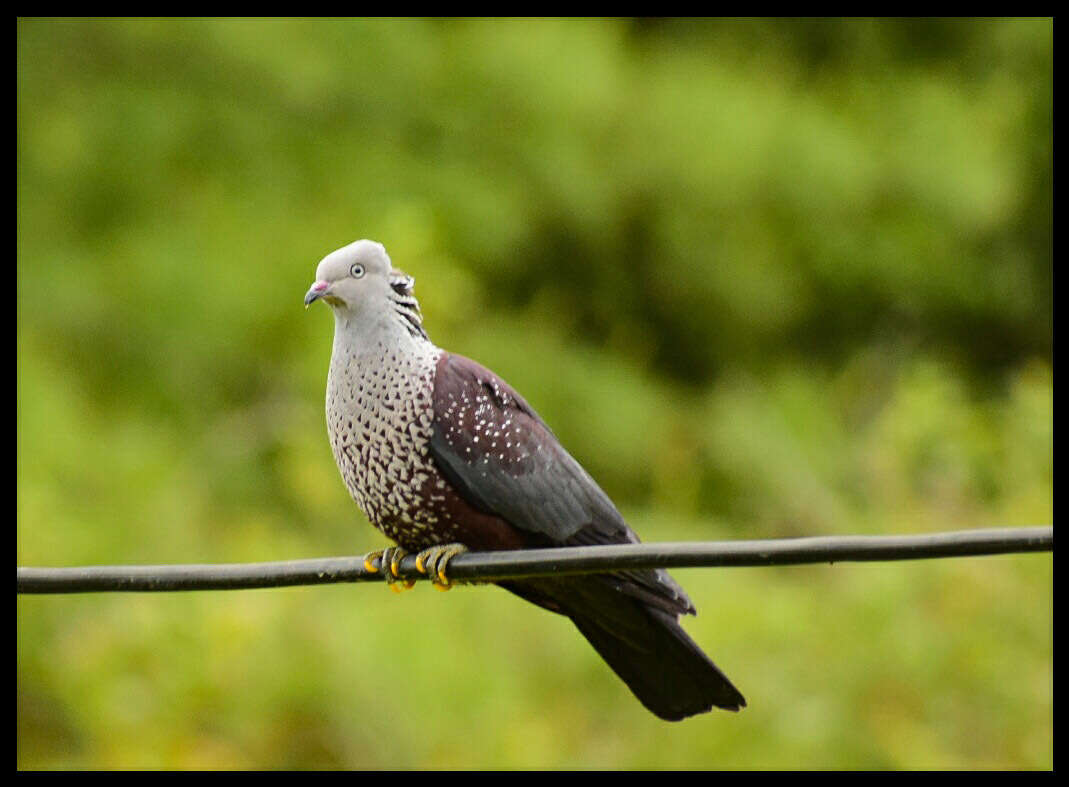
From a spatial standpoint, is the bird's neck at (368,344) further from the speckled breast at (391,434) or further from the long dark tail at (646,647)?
the long dark tail at (646,647)

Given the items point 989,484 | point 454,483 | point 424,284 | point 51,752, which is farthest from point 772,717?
point 454,483

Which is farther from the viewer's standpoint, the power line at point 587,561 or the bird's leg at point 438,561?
the bird's leg at point 438,561

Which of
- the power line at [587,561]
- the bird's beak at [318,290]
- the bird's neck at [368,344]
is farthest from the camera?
the bird's neck at [368,344]

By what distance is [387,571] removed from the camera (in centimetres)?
307

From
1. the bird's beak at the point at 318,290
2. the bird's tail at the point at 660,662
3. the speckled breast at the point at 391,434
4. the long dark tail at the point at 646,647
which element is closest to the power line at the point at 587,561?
the speckled breast at the point at 391,434

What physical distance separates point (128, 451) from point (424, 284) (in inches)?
68.6

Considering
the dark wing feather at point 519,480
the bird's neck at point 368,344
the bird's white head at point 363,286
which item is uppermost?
the bird's white head at point 363,286

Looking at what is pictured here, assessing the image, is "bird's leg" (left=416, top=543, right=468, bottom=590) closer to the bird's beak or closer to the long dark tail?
the long dark tail

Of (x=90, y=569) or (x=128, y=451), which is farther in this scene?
(x=128, y=451)

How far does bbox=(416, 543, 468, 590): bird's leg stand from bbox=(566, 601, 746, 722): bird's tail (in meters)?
0.35

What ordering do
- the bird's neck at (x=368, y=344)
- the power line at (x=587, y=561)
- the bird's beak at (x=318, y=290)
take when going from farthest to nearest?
the bird's neck at (x=368, y=344) → the bird's beak at (x=318, y=290) → the power line at (x=587, y=561)

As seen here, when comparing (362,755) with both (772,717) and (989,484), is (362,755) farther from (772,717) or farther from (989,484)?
(989,484)

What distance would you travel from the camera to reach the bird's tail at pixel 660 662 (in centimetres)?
334

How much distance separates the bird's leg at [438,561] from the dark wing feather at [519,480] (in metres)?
0.11
